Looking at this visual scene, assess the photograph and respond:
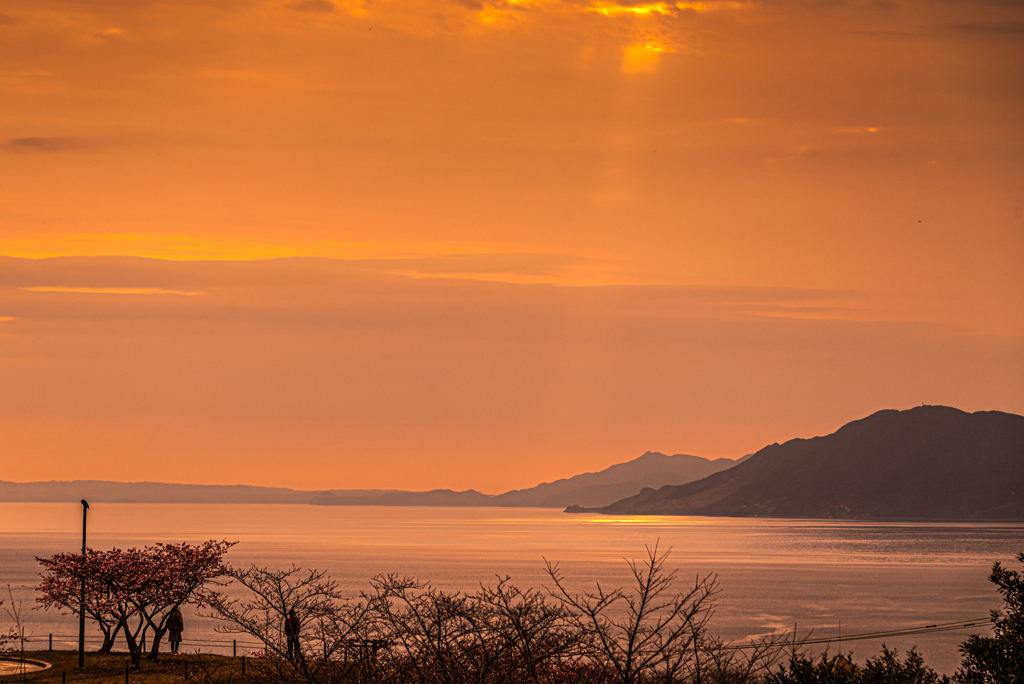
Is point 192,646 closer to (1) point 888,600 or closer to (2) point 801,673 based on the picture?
(2) point 801,673

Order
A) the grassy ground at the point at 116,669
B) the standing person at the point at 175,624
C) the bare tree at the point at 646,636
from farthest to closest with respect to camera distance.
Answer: the standing person at the point at 175,624 < the grassy ground at the point at 116,669 < the bare tree at the point at 646,636

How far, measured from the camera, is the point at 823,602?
122 m

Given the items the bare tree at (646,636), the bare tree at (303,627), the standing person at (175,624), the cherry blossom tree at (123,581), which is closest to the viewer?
the bare tree at (646,636)

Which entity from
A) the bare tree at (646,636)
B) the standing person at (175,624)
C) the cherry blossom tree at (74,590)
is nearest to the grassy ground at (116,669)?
the standing person at (175,624)

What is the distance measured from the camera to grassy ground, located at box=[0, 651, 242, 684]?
37.4 m

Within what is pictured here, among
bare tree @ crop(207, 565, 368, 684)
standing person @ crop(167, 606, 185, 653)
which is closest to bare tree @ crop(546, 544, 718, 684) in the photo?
bare tree @ crop(207, 565, 368, 684)

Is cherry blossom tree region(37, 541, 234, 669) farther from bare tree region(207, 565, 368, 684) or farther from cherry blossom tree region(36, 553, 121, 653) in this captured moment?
bare tree region(207, 565, 368, 684)

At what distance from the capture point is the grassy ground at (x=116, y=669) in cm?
3741

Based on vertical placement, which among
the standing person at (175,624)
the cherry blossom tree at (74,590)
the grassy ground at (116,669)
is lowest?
the grassy ground at (116,669)

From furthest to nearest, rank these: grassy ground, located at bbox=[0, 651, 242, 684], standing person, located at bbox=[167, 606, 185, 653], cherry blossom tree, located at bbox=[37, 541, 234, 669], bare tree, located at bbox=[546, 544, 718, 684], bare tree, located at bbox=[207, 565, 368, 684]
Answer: standing person, located at bbox=[167, 606, 185, 653]
cherry blossom tree, located at bbox=[37, 541, 234, 669]
grassy ground, located at bbox=[0, 651, 242, 684]
bare tree, located at bbox=[207, 565, 368, 684]
bare tree, located at bbox=[546, 544, 718, 684]

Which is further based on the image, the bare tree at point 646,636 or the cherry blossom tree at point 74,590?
the cherry blossom tree at point 74,590

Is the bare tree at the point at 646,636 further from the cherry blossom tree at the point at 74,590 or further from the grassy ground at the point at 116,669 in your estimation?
the cherry blossom tree at the point at 74,590

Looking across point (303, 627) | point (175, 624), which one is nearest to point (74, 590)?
point (175, 624)

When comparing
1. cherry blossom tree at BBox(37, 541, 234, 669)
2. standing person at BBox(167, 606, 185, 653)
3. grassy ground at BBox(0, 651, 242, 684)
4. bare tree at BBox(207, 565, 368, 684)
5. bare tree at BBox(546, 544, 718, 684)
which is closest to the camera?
bare tree at BBox(546, 544, 718, 684)
